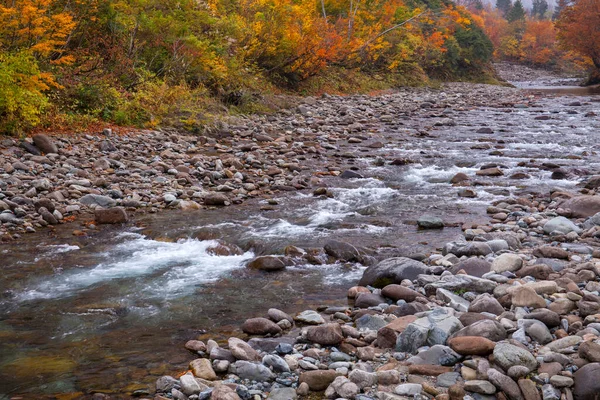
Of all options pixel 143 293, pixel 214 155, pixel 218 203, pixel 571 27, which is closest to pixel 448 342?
pixel 143 293

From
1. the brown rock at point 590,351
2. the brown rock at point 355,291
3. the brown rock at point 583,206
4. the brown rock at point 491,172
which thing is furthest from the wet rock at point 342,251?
the brown rock at point 491,172

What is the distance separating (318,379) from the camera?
3.76 metres

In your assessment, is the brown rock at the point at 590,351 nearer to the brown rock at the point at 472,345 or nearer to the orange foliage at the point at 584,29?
the brown rock at the point at 472,345

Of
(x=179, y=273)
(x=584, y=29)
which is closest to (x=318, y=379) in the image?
(x=179, y=273)

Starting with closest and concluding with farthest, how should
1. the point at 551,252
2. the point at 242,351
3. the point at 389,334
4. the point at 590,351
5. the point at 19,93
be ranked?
the point at 590,351, the point at 242,351, the point at 389,334, the point at 551,252, the point at 19,93

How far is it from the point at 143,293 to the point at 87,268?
46.5 inches

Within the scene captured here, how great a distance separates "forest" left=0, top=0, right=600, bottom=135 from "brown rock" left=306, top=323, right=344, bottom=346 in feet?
28.0

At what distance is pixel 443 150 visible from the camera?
581 inches

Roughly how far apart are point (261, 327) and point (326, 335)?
0.66 m

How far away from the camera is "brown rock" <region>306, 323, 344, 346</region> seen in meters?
4.44

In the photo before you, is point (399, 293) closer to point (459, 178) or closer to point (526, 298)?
point (526, 298)

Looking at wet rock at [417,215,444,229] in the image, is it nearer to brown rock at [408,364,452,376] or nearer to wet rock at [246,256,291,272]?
wet rock at [246,256,291,272]

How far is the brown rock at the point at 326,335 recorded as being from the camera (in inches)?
175

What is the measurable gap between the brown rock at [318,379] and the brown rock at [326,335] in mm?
611
